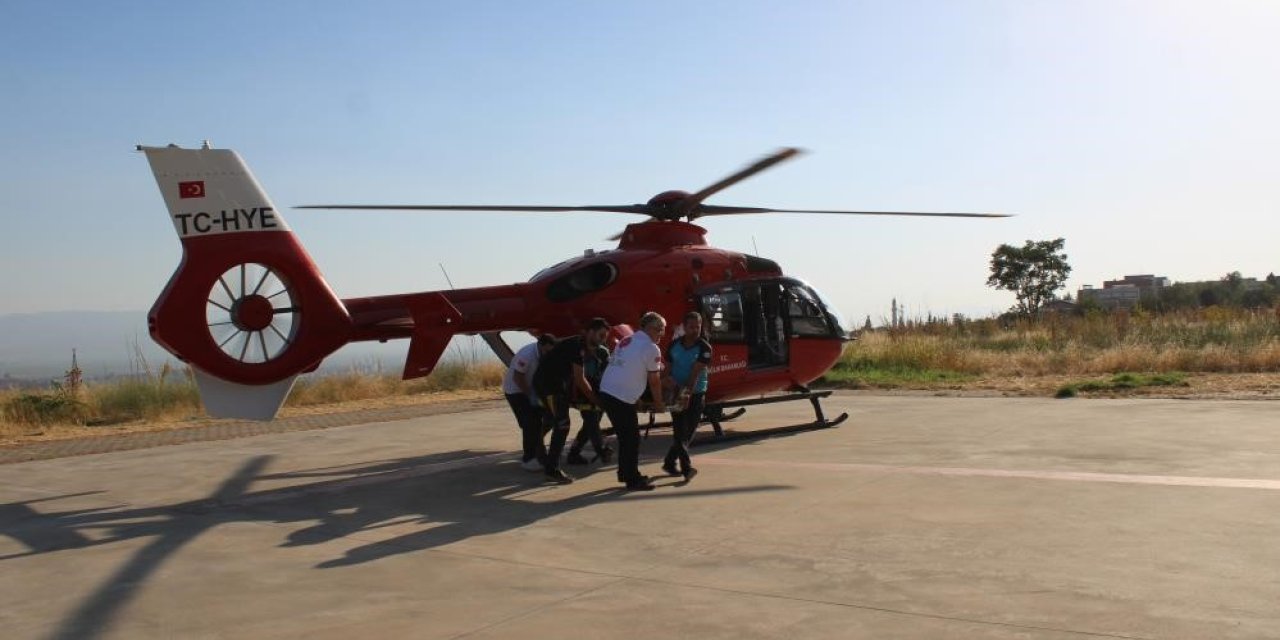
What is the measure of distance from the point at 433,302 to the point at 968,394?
10744 mm

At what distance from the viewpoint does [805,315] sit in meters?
14.0

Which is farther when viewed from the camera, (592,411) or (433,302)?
(433,302)

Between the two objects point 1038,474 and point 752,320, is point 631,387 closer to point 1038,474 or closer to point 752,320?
point 1038,474

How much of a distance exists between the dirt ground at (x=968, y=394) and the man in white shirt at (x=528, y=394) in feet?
30.7

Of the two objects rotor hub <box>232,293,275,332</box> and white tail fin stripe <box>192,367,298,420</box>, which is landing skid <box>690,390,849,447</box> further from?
rotor hub <box>232,293,275,332</box>

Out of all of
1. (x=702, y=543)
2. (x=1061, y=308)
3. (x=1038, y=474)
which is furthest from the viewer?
(x=1061, y=308)

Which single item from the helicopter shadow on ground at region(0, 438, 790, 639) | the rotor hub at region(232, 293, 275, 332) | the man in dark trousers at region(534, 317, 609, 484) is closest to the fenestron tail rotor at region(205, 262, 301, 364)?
the rotor hub at region(232, 293, 275, 332)

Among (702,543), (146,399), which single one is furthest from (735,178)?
(146,399)

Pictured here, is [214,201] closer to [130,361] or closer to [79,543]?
[79,543]

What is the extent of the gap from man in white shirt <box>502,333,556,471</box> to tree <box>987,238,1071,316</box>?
171 ft

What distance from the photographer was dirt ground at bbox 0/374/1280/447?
16.4 m

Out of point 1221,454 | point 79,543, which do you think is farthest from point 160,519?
point 1221,454

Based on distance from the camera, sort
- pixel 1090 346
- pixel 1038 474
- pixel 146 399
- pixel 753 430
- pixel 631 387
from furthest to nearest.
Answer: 1. pixel 1090 346
2. pixel 146 399
3. pixel 753 430
4. pixel 631 387
5. pixel 1038 474

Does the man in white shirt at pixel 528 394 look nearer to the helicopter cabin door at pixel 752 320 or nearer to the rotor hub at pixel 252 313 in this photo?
the rotor hub at pixel 252 313
